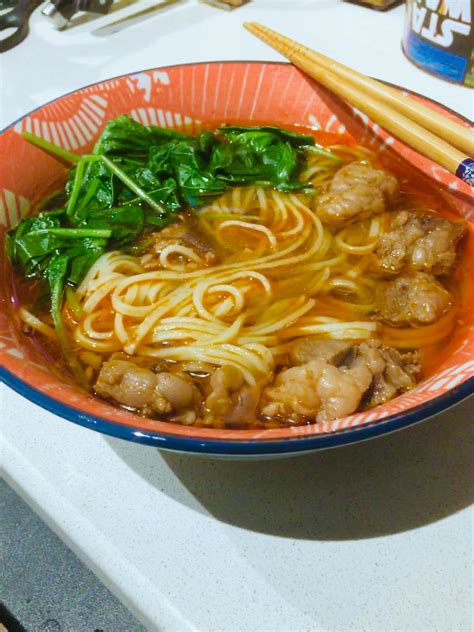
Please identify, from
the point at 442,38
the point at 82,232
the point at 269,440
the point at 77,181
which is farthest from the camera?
the point at 442,38

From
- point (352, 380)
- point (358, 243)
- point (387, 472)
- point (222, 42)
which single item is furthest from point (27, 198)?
point (222, 42)

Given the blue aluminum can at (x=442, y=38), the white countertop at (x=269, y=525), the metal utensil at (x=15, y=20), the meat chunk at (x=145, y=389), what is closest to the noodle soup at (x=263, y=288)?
the meat chunk at (x=145, y=389)

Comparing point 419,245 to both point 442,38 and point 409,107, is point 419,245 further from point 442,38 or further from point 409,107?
point 442,38

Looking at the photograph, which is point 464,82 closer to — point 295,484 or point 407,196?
point 407,196

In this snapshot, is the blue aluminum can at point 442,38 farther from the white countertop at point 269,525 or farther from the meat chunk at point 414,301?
the white countertop at point 269,525

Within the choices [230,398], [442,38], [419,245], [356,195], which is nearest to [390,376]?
[230,398]

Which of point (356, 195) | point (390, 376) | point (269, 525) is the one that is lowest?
point (269, 525)

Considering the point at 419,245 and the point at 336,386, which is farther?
the point at 419,245
